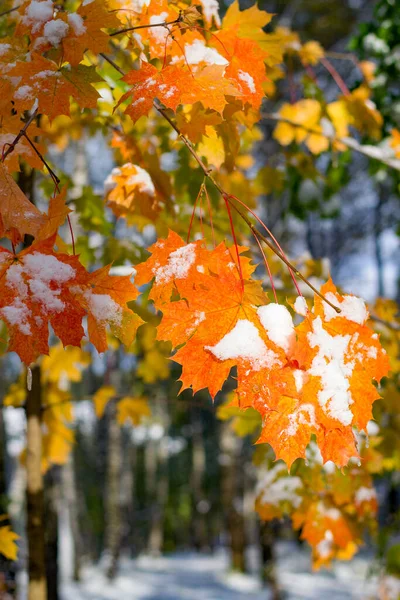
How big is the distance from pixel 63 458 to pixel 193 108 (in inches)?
93.9

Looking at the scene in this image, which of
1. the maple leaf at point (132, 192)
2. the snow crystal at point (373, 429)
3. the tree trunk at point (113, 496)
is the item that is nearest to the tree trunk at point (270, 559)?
the tree trunk at point (113, 496)

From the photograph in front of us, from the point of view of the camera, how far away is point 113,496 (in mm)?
7410

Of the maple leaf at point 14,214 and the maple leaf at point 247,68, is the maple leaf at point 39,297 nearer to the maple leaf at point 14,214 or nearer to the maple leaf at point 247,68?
the maple leaf at point 14,214

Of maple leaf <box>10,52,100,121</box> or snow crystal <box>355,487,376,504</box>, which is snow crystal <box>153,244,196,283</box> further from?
snow crystal <box>355,487,376,504</box>

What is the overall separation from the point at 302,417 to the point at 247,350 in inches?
6.8

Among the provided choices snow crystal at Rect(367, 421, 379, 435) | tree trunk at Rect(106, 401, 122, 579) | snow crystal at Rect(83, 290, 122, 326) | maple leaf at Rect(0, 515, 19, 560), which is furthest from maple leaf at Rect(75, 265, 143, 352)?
tree trunk at Rect(106, 401, 122, 579)

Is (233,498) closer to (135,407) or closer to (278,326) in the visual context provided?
(135,407)

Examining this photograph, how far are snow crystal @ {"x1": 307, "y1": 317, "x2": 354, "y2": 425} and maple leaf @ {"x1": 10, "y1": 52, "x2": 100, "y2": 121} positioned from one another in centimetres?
68

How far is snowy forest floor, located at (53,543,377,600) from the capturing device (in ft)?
22.2

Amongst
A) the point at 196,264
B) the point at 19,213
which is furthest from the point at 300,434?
the point at 19,213

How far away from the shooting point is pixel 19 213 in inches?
43.2

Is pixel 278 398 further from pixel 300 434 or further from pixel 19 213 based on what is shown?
pixel 19 213

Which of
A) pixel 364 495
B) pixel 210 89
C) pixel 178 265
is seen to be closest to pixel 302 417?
pixel 178 265

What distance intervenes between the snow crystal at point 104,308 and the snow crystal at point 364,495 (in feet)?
5.99
